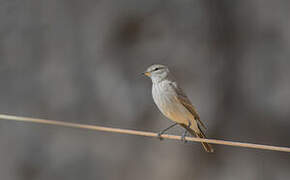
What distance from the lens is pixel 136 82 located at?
4555 mm

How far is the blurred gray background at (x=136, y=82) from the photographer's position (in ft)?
14.3

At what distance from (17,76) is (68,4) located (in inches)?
36.9

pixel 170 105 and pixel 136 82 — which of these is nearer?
pixel 170 105

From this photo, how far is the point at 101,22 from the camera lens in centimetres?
460

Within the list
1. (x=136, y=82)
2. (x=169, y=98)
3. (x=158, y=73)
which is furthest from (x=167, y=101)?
(x=136, y=82)

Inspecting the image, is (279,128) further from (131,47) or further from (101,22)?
(101,22)

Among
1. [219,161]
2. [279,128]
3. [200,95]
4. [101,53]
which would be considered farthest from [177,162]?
[101,53]

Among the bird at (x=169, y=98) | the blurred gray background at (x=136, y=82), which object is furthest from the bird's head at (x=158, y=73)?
the blurred gray background at (x=136, y=82)

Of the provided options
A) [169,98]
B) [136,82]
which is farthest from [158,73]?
[136,82]

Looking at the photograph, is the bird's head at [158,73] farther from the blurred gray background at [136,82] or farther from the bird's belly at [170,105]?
the blurred gray background at [136,82]

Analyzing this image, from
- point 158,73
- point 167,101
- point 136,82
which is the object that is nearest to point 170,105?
point 167,101

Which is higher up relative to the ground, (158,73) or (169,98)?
(158,73)

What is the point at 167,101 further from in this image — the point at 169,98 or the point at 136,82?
the point at 136,82

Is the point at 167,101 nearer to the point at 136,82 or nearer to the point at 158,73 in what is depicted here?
the point at 158,73
